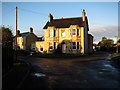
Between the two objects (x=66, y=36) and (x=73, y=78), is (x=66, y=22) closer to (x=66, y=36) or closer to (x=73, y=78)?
(x=66, y=36)

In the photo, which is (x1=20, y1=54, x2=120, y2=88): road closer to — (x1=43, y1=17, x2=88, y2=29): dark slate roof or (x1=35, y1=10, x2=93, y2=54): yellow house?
(x1=35, y1=10, x2=93, y2=54): yellow house

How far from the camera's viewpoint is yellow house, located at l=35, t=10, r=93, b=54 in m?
23.5

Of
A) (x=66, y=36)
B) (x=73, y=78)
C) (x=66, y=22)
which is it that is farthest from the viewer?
(x=66, y=22)

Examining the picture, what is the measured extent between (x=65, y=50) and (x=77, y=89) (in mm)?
20133

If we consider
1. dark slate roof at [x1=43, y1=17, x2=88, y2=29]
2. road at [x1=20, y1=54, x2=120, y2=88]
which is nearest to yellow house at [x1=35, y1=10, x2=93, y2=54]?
dark slate roof at [x1=43, y1=17, x2=88, y2=29]

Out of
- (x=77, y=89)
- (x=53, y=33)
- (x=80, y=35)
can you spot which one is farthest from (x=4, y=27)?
(x=77, y=89)

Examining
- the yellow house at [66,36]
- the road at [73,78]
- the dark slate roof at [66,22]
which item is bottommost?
the road at [73,78]

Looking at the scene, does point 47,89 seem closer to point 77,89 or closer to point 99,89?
point 77,89

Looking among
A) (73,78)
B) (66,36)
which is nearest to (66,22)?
(66,36)

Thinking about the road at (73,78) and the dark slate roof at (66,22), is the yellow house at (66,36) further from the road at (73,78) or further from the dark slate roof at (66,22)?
the road at (73,78)

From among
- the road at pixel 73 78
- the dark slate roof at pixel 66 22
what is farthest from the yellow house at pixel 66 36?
the road at pixel 73 78

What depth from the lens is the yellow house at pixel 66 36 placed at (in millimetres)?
23547

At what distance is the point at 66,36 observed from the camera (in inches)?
966

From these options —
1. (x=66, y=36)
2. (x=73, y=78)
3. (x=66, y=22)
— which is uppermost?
(x=66, y=22)
